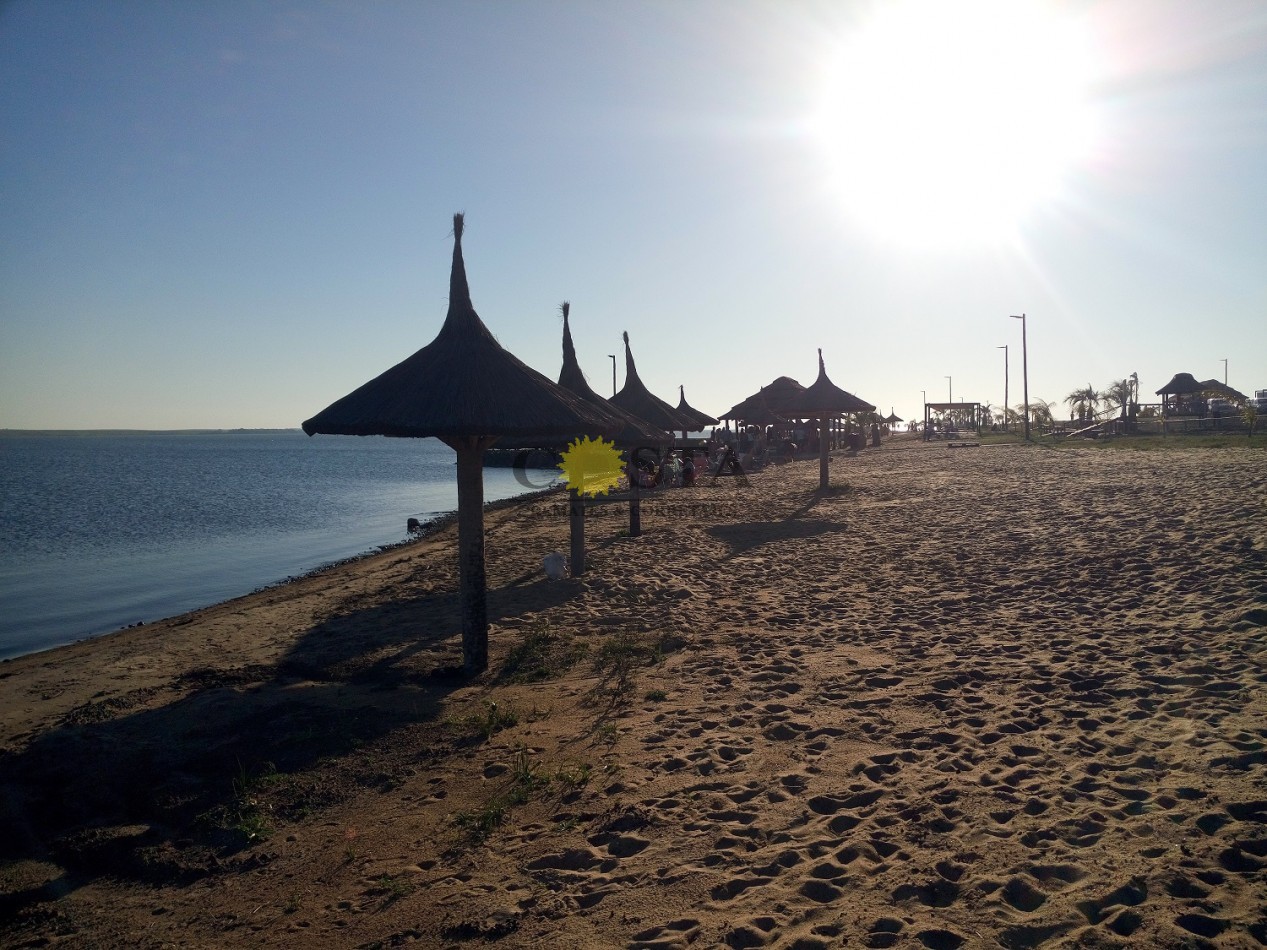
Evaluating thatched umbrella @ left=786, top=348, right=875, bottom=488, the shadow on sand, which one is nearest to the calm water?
the shadow on sand

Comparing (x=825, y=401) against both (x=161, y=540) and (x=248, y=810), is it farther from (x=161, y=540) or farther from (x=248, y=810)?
(x=161, y=540)

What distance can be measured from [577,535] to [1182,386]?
47723mm

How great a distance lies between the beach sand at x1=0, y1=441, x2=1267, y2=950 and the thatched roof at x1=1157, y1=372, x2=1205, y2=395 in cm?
4240

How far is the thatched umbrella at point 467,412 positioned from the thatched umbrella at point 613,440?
3.66 meters

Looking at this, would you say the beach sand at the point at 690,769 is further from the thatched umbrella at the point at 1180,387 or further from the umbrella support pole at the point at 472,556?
the thatched umbrella at the point at 1180,387

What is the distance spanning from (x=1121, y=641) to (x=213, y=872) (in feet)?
22.1

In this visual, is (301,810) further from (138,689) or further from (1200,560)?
(1200,560)

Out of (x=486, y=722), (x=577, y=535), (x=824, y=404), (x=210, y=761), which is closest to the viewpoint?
(x=210, y=761)

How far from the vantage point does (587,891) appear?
11.6 feet

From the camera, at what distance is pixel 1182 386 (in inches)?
1780

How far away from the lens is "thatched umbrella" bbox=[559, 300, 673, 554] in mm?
10992

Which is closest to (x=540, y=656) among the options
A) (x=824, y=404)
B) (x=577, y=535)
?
(x=577, y=535)

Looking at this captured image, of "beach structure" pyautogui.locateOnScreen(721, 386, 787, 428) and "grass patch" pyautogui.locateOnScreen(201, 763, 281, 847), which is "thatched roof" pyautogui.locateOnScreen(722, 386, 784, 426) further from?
"grass patch" pyautogui.locateOnScreen(201, 763, 281, 847)

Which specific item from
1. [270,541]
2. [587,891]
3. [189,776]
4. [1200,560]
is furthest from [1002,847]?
[270,541]
